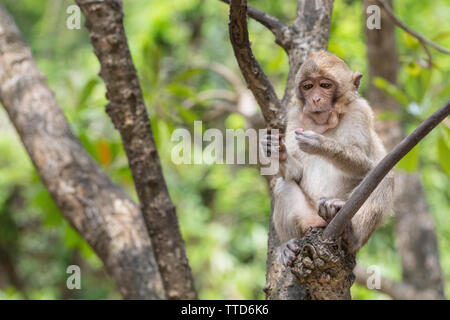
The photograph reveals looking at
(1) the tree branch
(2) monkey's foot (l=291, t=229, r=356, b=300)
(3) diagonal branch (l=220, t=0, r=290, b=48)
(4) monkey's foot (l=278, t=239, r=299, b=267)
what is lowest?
(2) monkey's foot (l=291, t=229, r=356, b=300)

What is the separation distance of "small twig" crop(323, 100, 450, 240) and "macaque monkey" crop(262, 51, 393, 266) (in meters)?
→ 0.35

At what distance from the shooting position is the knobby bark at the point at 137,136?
3582 millimetres

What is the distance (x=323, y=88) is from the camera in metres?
2.97

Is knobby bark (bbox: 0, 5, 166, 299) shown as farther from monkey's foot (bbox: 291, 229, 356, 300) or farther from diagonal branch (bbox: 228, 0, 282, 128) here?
monkey's foot (bbox: 291, 229, 356, 300)

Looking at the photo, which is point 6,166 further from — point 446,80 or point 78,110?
point 446,80

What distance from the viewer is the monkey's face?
292 cm

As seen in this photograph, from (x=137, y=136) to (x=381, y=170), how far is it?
1.93 meters

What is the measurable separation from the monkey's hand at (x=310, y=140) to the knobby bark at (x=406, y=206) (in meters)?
2.96

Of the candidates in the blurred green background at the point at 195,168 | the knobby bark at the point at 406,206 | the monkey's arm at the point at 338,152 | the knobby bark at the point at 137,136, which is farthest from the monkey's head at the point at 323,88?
the blurred green background at the point at 195,168

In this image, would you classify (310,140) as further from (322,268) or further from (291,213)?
(322,268)

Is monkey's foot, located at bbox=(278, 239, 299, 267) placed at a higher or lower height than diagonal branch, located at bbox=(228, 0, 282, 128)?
lower

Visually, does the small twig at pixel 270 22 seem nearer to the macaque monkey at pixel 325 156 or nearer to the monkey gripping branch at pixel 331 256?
the macaque monkey at pixel 325 156

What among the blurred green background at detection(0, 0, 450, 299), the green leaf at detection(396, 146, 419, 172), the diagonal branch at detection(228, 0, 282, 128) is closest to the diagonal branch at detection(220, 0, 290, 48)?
the diagonal branch at detection(228, 0, 282, 128)

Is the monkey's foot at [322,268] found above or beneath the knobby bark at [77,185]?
beneath
